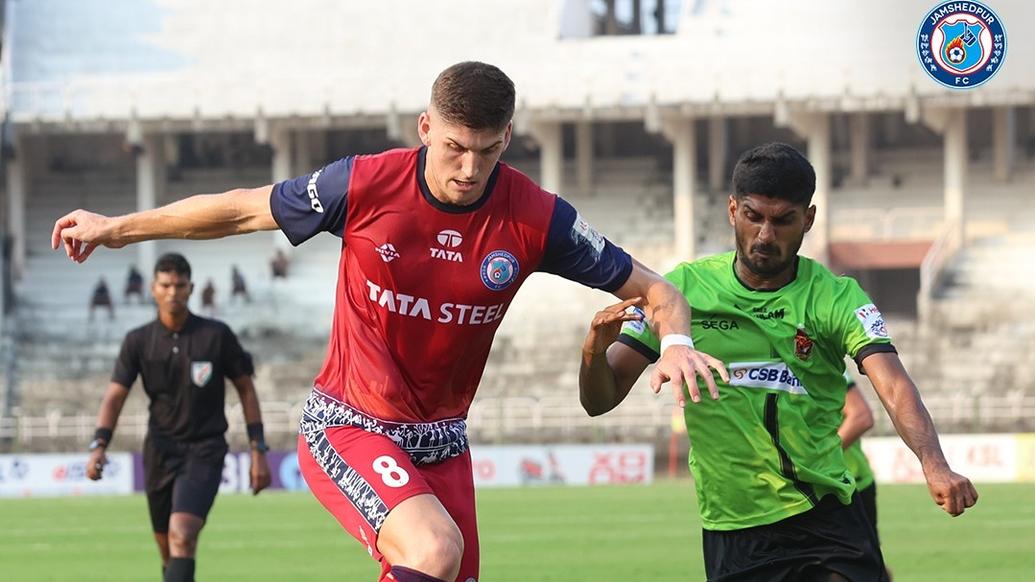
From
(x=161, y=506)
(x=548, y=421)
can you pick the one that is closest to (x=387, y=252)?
(x=161, y=506)

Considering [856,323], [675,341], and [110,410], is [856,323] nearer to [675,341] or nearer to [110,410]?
[675,341]

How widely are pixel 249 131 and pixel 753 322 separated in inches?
1715

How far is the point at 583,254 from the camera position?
254 inches

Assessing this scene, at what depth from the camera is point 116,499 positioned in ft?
87.6

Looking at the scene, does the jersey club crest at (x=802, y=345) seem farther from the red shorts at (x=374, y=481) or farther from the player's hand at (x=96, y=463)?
the player's hand at (x=96, y=463)

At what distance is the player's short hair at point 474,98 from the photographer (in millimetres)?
6066

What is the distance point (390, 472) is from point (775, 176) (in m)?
1.73

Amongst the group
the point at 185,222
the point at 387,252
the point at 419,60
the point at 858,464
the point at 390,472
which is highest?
the point at 419,60

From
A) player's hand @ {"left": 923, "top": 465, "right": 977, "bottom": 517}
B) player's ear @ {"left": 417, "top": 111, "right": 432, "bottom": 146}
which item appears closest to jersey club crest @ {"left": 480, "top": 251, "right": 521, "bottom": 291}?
player's ear @ {"left": 417, "top": 111, "right": 432, "bottom": 146}

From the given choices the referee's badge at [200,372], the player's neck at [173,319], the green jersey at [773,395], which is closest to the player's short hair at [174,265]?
the player's neck at [173,319]

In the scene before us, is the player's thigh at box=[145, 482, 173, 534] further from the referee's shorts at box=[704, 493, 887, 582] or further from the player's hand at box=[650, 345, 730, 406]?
the player's hand at box=[650, 345, 730, 406]

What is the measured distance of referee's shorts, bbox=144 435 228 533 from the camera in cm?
1147

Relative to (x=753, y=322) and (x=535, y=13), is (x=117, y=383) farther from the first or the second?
(x=535, y=13)

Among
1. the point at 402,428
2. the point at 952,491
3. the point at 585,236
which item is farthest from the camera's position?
the point at 402,428
